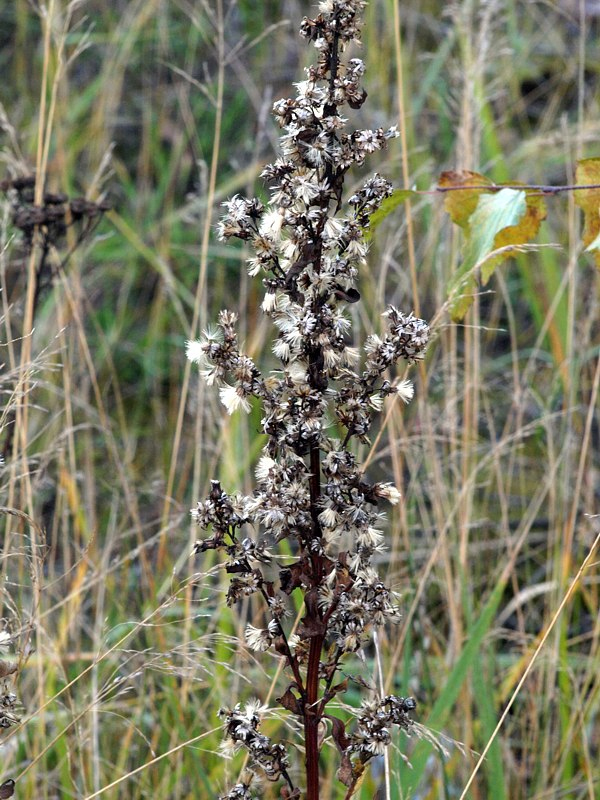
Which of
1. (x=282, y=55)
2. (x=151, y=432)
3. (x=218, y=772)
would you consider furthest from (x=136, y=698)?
(x=282, y=55)

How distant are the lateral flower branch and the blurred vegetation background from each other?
22 centimetres

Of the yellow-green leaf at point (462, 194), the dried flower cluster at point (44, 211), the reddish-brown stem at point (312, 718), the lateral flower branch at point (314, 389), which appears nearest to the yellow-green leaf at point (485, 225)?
the yellow-green leaf at point (462, 194)

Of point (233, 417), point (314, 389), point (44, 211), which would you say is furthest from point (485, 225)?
point (233, 417)

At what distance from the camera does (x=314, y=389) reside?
1070 mm

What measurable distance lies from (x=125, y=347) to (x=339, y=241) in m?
2.78

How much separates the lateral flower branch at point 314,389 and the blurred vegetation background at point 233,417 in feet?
0.71

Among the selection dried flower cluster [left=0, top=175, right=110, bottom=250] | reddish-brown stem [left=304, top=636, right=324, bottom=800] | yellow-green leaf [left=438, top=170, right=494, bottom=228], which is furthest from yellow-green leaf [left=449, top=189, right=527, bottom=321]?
dried flower cluster [left=0, top=175, right=110, bottom=250]

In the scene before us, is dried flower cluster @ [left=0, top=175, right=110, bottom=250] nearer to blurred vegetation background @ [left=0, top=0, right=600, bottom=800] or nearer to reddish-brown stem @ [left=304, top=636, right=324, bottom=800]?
blurred vegetation background @ [left=0, top=0, right=600, bottom=800]

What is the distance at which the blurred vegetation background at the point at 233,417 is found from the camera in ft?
6.49

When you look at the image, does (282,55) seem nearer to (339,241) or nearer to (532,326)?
(532,326)

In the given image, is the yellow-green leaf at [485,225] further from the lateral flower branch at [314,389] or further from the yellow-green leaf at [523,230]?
the lateral flower branch at [314,389]

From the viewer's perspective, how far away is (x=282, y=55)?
466 centimetres

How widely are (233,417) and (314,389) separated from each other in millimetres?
1693

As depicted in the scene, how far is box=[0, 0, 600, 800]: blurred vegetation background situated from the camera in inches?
77.9
